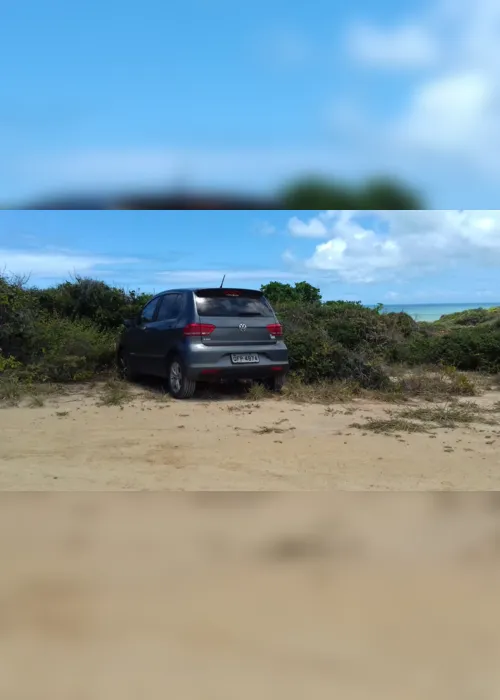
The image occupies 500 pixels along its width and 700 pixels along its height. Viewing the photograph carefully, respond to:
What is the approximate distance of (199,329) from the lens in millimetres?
8805

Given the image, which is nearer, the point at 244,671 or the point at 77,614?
the point at 244,671

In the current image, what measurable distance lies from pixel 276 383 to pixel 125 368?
2892 mm

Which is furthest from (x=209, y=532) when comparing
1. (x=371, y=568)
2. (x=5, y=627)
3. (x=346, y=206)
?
(x=346, y=206)

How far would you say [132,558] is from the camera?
3592 mm

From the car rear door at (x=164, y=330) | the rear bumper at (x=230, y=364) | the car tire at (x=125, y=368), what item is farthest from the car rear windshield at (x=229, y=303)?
the car tire at (x=125, y=368)

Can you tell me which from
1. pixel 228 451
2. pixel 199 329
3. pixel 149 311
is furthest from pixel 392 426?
pixel 149 311

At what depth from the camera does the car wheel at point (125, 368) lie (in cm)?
1070

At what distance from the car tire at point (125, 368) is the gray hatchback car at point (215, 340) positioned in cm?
92

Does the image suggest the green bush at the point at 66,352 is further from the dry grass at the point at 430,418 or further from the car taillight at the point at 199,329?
the dry grass at the point at 430,418

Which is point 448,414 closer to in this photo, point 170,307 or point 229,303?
point 229,303

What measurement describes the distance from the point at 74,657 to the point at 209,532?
1.47 metres

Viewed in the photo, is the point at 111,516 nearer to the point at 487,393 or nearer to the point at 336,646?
the point at 336,646

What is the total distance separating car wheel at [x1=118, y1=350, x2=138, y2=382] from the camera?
1070 cm

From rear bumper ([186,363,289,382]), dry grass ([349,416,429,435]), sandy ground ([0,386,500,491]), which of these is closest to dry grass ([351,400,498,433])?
dry grass ([349,416,429,435])
